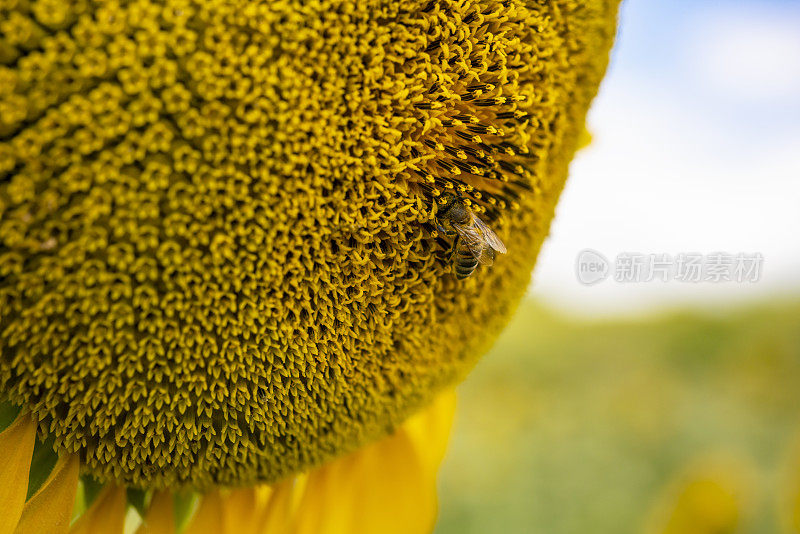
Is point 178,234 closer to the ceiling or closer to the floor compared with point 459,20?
closer to the floor

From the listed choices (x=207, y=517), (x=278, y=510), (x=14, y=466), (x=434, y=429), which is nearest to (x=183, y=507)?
(x=207, y=517)

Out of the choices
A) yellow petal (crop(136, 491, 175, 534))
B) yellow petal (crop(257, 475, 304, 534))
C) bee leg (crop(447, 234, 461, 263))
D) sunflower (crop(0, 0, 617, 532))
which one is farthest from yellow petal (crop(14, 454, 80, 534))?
bee leg (crop(447, 234, 461, 263))

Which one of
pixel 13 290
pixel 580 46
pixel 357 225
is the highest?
pixel 580 46

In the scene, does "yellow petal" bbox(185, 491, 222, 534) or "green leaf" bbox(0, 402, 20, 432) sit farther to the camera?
"yellow petal" bbox(185, 491, 222, 534)

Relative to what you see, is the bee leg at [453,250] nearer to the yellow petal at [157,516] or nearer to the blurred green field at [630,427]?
the yellow petal at [157,516]

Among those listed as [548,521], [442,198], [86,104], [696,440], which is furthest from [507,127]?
[696,440]

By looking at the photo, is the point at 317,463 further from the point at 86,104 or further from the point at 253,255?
the point at 86,104

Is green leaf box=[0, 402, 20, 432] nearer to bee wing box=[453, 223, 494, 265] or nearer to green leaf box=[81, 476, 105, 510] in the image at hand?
green leaf box=[81, 476, 105, 510]
